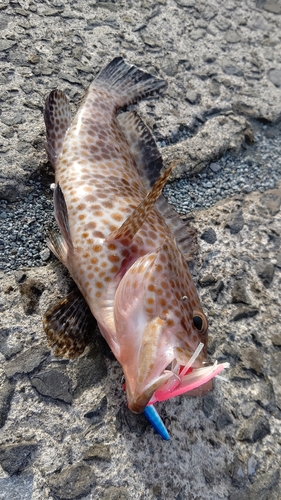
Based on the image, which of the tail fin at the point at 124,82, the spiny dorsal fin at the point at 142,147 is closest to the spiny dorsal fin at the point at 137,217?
the spiny dorsal fin at the point at 142,147

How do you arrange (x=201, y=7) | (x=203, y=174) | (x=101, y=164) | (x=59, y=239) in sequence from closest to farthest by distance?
(x=59, y=239), (x=101, y=164), (x=203, y=174), (x=201, y=7)

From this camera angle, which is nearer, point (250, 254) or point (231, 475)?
point (231, 475)

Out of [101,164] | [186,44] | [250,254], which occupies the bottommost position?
[250,254]

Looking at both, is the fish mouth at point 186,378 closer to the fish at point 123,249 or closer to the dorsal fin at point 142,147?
the fish at point 123,249

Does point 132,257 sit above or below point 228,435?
above

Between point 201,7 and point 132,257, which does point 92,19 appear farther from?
point 132,257

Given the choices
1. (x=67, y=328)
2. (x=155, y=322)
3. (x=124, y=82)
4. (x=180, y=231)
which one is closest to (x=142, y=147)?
(x=124, y=82)

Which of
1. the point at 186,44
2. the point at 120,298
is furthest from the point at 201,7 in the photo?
the point at 120,298

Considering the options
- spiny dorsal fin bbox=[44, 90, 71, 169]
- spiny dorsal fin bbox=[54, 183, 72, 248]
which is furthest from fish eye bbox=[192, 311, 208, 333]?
spiny dorsal fin bbox=[44, 90, 71, 169]
